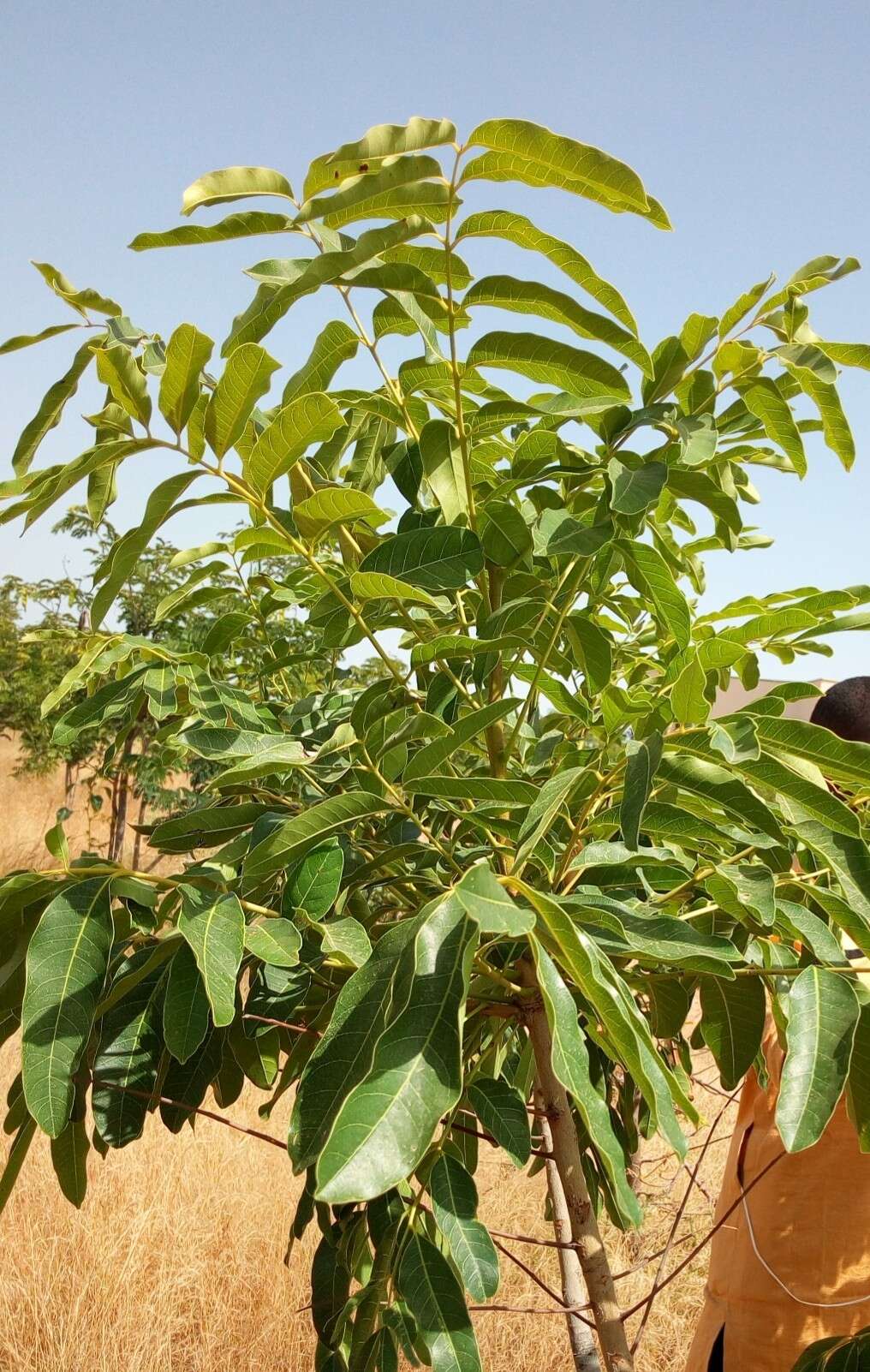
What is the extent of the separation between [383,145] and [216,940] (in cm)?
53

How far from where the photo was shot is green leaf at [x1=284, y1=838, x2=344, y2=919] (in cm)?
78

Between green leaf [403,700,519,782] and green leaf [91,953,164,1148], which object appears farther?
green leaf [91,953,164,1148]

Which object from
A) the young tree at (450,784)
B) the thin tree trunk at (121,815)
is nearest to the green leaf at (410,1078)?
the young tree at (450,784)

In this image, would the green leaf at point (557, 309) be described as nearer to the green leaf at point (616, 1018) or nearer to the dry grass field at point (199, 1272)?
the green leaf at point (616, 1018)

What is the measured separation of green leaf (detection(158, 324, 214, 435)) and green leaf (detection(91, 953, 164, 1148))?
1.45 ft

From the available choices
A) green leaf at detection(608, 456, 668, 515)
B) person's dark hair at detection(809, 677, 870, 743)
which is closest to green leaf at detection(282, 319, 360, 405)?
green leaf at detection(608, 456, 668, 515)

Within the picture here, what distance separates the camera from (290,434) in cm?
71

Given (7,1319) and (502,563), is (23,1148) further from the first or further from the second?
(7,1319)

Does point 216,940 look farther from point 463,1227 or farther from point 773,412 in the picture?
point 773,412

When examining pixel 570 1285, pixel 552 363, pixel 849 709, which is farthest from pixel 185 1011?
pixel 849 709

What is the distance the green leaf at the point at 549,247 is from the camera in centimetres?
75

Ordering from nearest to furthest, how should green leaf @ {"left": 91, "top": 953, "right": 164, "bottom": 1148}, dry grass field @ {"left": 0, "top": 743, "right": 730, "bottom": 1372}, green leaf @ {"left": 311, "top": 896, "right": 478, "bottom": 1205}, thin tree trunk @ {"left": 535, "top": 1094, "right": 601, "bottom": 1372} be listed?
green leaf @ {"left": 311, "top": 896, "right": 478, "bottom": 1205}, green leaf @ {"left": 91, "top": 953, "right": 164, "bottom": 1148}, thin tree trunk @ {"left": 535, "top": 1094, "right": 601, "bottom": 1372}, dry grass field @ {"left": 0, "top": 743, "right": 730, "bottom": 1372}

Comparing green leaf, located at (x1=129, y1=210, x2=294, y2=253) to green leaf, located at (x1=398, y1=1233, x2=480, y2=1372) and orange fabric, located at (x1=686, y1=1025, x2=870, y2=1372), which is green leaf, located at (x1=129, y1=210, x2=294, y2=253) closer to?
green leaf, located at (x1=398, y1=1233, x2=480, y2=1372)

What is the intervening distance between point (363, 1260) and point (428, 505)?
0.80m
